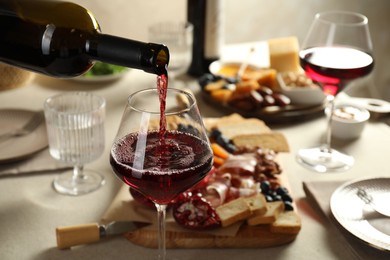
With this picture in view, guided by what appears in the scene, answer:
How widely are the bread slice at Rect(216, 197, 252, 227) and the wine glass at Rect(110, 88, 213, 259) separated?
0.67 ft

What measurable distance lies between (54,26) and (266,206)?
53cm

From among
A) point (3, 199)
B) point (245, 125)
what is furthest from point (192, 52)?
point (3, 199)

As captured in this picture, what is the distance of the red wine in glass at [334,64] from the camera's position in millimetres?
1446

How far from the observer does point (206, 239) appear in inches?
44.5

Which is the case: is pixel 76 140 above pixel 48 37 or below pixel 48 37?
below

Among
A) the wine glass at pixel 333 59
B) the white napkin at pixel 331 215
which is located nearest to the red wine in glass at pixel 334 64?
the wine glass at pixel 333 59

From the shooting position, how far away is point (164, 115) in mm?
903

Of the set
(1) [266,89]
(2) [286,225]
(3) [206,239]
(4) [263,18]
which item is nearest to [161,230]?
(3) [206,239]

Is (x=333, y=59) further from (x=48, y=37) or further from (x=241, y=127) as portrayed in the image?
(x=48, y=37)

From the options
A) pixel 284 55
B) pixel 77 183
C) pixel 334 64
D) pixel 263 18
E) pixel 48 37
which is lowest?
pixel 263 18

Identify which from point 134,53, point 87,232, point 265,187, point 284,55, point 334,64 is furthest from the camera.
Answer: point 284,55

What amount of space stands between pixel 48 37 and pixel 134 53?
236 millimetres

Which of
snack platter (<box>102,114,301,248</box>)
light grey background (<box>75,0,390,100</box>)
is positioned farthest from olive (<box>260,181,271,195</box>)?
light grey background (<box>75,0,390,100</box>)

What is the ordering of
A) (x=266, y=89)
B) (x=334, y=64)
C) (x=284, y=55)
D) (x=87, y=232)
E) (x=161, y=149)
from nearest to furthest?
(x=161, y=149)
(x=87, y=232)
(x=334, y=64)
(x=266, y=89)
(x=284, y=55)
